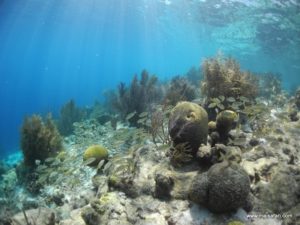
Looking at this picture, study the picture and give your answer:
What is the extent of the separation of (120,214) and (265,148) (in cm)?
388

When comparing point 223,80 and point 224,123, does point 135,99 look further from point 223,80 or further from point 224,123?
point 224,123

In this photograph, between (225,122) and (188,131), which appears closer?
(188,131)

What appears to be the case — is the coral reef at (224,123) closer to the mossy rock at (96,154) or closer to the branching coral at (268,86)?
the mossy rock at (96,154)

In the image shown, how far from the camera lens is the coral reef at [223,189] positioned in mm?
4793

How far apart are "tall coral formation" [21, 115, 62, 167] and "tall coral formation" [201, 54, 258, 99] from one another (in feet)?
19.6

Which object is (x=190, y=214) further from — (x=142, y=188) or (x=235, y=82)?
(x=235, y=82)

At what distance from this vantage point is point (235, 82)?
950 cm

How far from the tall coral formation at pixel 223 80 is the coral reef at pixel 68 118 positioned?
12158 mm

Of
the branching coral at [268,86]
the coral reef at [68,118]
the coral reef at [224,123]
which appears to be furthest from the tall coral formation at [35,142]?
the branching coral at [268,86]

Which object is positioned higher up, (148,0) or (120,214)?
(148,0)

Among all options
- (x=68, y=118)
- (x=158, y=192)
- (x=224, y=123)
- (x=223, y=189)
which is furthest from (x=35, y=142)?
(x=68, y=118)

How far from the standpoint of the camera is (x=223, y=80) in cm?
939

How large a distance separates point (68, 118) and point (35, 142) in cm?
982

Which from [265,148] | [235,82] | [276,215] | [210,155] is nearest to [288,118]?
[235,82]
